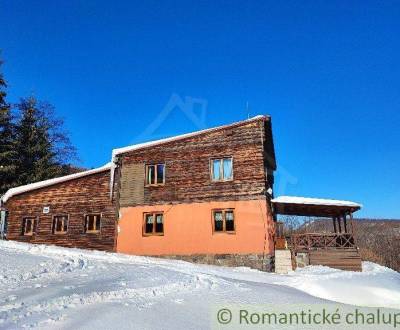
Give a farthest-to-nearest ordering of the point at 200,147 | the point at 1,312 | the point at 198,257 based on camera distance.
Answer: the point at 200,147 < the point at 198,257 < the point at 1,312

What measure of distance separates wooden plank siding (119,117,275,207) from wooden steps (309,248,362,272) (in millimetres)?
4272

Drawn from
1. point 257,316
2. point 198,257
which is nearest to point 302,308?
point 257,316

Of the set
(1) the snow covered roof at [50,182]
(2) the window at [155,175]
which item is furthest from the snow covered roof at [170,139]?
(2) the window at [155,175]

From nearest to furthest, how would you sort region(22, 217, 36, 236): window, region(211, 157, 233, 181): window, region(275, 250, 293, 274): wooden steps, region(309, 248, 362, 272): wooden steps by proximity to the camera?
region(275, 250, 293, 274): wooden steps
region(309, 248, 362, 272): wooden steps
region(211, 157, 233, 181): window
region(22, 217, 36, 236): window

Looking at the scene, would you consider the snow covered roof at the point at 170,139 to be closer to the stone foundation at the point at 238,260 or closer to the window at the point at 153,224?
the window at the point at 153,224

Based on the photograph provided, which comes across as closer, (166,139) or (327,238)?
(327,238)

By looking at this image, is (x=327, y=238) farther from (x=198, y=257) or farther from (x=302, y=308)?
(x=302, y=308)

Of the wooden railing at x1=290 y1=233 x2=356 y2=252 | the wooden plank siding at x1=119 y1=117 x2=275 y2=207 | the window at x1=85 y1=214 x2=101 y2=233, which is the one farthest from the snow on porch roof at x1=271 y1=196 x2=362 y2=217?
the window at x1=85 y1=214 x2=101 y2=233

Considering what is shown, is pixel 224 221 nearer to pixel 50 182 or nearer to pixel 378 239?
pixel 50 182

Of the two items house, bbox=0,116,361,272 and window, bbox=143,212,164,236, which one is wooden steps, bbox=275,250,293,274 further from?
window, bbox=143,212,164,236

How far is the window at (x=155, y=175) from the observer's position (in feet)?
67.4

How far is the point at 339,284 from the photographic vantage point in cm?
1216

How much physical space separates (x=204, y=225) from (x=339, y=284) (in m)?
8.06

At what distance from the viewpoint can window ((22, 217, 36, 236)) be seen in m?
22.5
